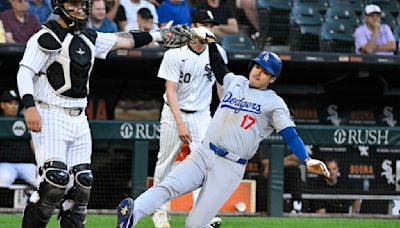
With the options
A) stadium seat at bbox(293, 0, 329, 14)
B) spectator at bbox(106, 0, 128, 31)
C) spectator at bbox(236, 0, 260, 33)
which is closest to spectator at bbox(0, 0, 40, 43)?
spectator at bbox(106, 0, 128, 31)

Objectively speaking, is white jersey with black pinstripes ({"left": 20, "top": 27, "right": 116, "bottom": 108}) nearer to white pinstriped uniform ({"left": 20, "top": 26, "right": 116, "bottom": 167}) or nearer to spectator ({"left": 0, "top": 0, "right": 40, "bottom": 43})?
white pinstriped uniform ({"left": 20, "top": 26, "right": 116, "bottom": 167})

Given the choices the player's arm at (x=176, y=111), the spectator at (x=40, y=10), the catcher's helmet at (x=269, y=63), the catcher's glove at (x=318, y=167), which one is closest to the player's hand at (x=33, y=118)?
the catcher's helmet at (x=269, y=63)

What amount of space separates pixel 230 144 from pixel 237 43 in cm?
489

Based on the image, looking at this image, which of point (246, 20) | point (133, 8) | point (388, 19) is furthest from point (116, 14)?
point (388, 19)

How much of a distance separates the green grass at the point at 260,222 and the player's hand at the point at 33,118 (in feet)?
7.90

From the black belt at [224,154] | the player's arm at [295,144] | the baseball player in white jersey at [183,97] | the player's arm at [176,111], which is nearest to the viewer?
the player's arm at [295,144]

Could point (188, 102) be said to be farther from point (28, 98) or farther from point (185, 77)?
point (28, 98)

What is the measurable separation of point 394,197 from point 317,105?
1.69 metres

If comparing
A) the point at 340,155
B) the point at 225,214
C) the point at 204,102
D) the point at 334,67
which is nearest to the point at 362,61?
the point at 334,67

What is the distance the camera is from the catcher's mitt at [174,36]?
7133 millimetres

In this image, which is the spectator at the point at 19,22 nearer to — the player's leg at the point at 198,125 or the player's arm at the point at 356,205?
the player's leg at the point at 198,125

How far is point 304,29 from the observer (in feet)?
39.8

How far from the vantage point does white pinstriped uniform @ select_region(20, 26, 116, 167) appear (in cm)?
657

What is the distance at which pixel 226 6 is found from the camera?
11.9m
